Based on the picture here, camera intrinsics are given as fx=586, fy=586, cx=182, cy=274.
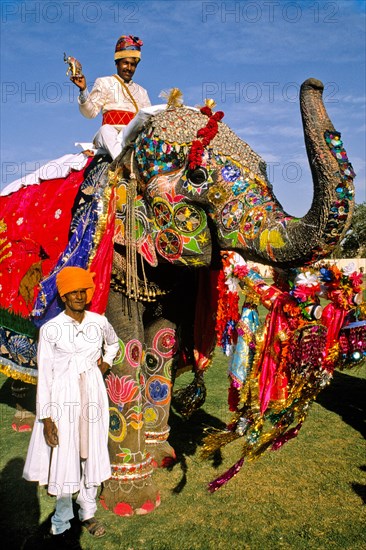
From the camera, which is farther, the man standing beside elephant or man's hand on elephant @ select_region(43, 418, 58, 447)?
the man standing beside elephant

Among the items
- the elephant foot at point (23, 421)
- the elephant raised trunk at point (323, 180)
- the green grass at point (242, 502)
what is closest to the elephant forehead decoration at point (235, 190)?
the elephant raised trunk at point (323, 180)

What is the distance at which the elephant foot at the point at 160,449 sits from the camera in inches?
207

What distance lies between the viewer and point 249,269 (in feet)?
12.7

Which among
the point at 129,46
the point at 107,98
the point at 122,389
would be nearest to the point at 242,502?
the point at 122,389

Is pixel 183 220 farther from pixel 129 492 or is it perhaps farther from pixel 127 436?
pixel 129 492

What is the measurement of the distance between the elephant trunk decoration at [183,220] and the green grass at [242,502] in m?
0.35

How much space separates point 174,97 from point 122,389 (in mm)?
2232

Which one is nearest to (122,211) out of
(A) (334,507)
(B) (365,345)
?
(B) (365,345)

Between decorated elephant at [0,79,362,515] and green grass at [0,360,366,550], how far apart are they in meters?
0.36

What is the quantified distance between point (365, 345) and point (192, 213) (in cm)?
144

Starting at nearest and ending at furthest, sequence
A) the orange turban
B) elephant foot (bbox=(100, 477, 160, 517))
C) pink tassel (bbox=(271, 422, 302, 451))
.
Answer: the orange turban < pink tassel (bbox=(271, 422, 302, 451)) < elephant foot (bbox=(100, 477, 160, 517))

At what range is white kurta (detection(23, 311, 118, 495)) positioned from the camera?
12.0 ft

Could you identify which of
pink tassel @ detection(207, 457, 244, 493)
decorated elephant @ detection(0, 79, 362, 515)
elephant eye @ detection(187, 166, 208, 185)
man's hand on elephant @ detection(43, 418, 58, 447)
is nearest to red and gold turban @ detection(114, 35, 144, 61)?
decorated elephant @ detection(0, 79, 362, 515)

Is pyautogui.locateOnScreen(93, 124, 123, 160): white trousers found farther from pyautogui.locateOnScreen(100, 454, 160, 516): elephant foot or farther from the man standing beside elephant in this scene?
pyautogui.locateOnScreen(100, 454, 160, 516): elephant foot
